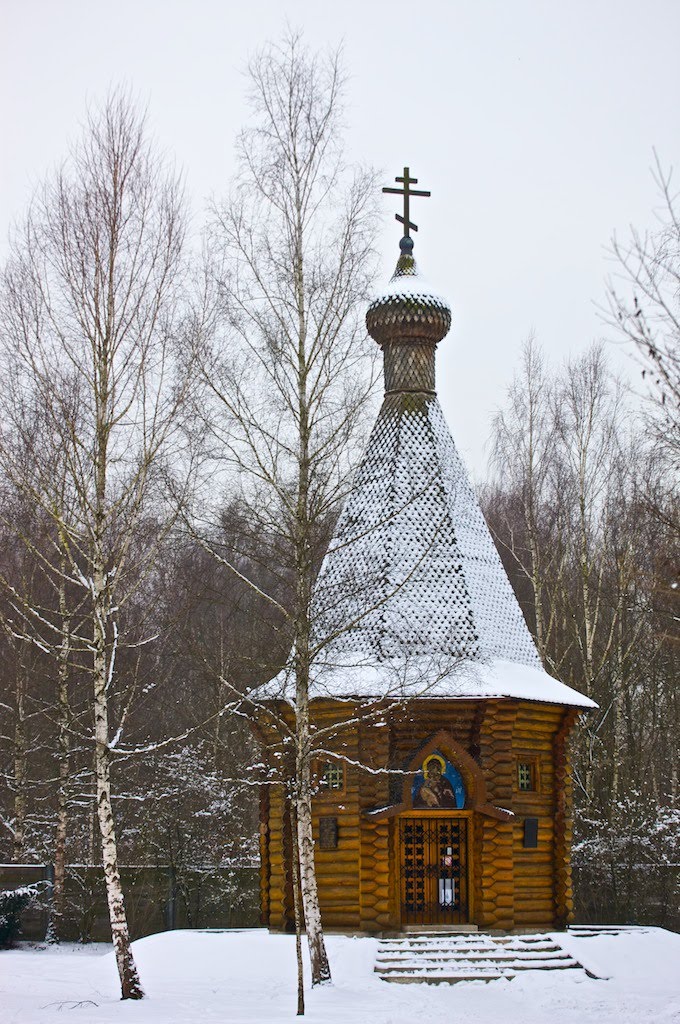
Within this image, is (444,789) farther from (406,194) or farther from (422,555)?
(406,194)

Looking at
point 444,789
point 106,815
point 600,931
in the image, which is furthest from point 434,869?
point 106,815

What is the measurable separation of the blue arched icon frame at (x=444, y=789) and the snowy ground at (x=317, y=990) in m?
2.03

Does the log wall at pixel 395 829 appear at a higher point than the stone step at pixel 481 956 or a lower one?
higher

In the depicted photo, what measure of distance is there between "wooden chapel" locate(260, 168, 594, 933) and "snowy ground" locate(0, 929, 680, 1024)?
950 millimetres

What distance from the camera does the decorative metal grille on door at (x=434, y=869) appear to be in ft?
54.3

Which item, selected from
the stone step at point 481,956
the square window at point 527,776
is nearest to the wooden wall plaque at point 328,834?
the stone step at point 481,956

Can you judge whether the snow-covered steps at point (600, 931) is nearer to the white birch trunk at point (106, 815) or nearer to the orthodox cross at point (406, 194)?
the white birch trunk at point (106, 815)

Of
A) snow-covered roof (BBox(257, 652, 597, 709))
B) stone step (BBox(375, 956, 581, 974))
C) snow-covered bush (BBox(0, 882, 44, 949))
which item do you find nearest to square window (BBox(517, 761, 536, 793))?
snow-covered roof (BBox(257, 652, 597, 709))

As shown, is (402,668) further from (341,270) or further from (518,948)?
(341,270)

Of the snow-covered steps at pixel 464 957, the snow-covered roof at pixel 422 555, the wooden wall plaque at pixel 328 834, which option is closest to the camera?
the snow-covered steps at pixel 464 957

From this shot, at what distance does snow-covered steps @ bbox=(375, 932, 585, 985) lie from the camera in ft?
48.5

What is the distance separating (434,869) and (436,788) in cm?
117

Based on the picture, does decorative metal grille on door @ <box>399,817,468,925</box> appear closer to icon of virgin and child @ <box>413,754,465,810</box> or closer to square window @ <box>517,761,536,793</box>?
icon of virgin and child @ <box>413,754,465,810</box>

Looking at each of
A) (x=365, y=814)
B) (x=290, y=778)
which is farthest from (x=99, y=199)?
(x=365, y=814)
